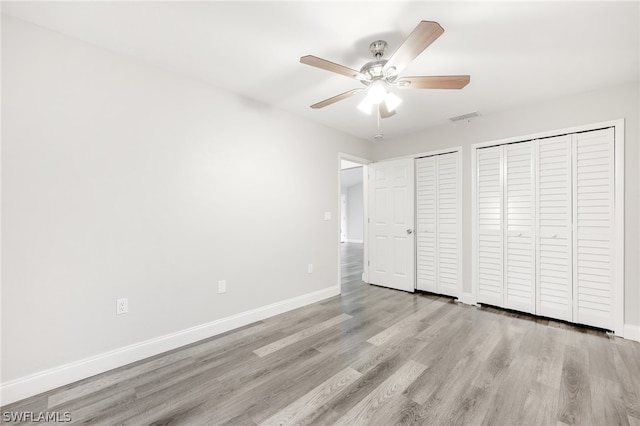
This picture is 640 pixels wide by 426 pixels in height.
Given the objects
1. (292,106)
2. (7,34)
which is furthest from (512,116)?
(7,34)

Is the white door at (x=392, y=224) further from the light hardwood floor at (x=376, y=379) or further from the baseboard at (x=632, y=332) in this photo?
the baseboard at (x=632, y=332)

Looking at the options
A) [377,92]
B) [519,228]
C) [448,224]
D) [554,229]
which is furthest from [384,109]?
[554,229]

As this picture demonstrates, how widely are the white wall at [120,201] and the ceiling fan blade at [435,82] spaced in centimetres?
176

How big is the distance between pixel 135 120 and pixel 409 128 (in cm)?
346

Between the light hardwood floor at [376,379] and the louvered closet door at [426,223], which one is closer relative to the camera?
the light hardwood floor at [376,379]

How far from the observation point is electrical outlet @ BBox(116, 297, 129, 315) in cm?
220

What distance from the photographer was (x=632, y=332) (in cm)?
266

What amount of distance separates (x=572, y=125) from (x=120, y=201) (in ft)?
15.0

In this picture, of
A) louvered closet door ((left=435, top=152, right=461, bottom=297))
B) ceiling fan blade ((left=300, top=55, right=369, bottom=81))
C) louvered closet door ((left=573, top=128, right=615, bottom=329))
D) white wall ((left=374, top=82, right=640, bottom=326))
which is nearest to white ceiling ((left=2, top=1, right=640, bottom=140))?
white wall ((left=374, top=82, right=640, bottom=326))

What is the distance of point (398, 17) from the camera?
179 centimetres

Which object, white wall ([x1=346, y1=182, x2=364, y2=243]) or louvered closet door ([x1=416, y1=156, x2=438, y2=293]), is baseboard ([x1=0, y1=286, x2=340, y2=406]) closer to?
louvered closet door ([x1=416, y1=156, x2=438, y2=293])

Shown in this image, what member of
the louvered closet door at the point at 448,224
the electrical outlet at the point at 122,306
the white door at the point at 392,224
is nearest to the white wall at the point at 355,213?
the white door at the point at 392,224

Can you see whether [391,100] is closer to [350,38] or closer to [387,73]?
[387,73]

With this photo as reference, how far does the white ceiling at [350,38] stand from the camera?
174cm
